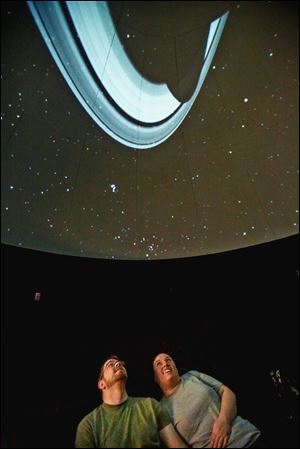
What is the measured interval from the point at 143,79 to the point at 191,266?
1.30 meters

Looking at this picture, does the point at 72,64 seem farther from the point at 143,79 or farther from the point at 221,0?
the point at 221,0

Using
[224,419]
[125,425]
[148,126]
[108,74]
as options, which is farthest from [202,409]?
[108,74]

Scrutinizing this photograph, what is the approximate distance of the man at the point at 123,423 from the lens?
1798mm

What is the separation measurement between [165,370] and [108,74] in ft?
6.13

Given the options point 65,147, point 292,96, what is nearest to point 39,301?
point 65,147

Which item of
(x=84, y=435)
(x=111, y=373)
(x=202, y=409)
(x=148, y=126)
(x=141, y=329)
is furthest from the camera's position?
(x=148, y=126)

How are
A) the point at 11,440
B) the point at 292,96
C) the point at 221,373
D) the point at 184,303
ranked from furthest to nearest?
the point at 292,96
the point at 184,303
the point at 221,373
the point at 11,440

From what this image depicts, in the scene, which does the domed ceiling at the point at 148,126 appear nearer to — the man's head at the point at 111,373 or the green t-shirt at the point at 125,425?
the man's head at the point at 111,373

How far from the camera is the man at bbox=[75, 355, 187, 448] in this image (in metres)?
1.80

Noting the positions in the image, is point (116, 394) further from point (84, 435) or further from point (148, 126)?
point (148, 126)

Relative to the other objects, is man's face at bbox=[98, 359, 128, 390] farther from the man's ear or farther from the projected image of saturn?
the projected image of saturn

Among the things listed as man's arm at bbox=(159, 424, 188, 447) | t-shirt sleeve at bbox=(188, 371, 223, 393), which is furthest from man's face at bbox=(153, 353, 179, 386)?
man's arm at bbox=(159, 424, 188, 447)

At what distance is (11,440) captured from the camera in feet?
6.10

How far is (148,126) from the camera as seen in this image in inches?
108
